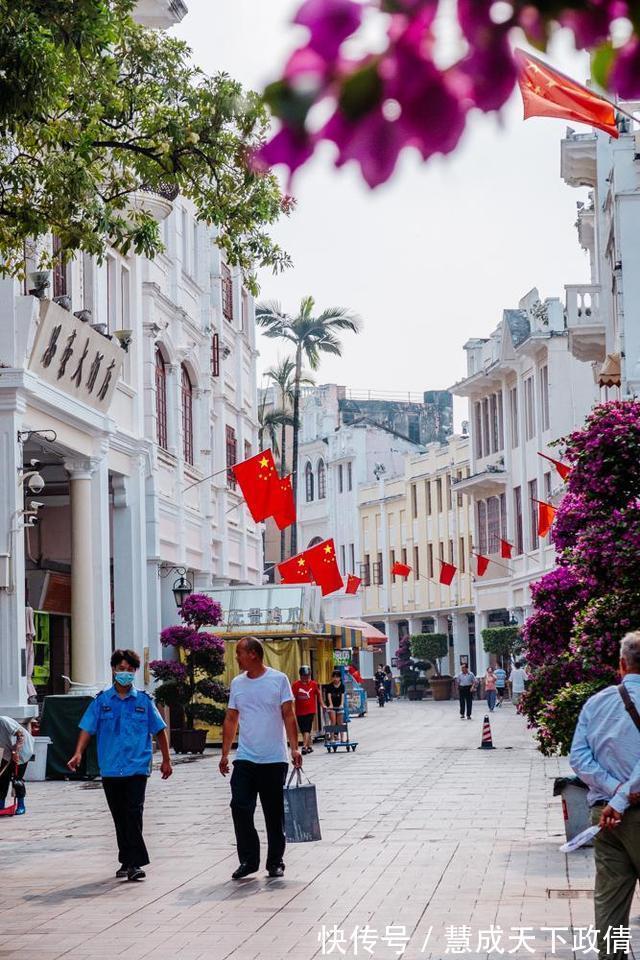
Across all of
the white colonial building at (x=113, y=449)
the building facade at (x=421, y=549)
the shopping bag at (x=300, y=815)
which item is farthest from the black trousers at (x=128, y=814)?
the building facade at (x=421, y=549)

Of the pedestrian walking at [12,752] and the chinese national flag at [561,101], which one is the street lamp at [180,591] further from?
the chinese national flag at [561,101]

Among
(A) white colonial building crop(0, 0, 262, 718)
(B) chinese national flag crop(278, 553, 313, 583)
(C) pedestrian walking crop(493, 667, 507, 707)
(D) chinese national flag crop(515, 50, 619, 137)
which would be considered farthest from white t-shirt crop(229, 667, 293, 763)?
(C) pedestrian walking crop(493, 667, 507, 707)

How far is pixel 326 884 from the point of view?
438 inches

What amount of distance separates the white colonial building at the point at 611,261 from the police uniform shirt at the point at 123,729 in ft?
62.6

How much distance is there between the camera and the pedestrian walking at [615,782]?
276 inches

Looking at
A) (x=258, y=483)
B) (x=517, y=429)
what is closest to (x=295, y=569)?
(x=258, y=483)

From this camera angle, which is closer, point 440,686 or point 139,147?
point 139,147

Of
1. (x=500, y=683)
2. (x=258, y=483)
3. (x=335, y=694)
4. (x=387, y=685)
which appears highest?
(x=258, y=483)

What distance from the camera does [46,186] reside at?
1395 centimetres

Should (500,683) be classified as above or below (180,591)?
below

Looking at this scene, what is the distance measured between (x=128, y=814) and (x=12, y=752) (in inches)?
239

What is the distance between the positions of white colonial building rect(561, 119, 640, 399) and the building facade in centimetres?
3184

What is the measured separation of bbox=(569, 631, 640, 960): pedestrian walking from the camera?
7004 millimetres

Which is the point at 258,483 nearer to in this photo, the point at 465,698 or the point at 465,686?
the point at 465,686
